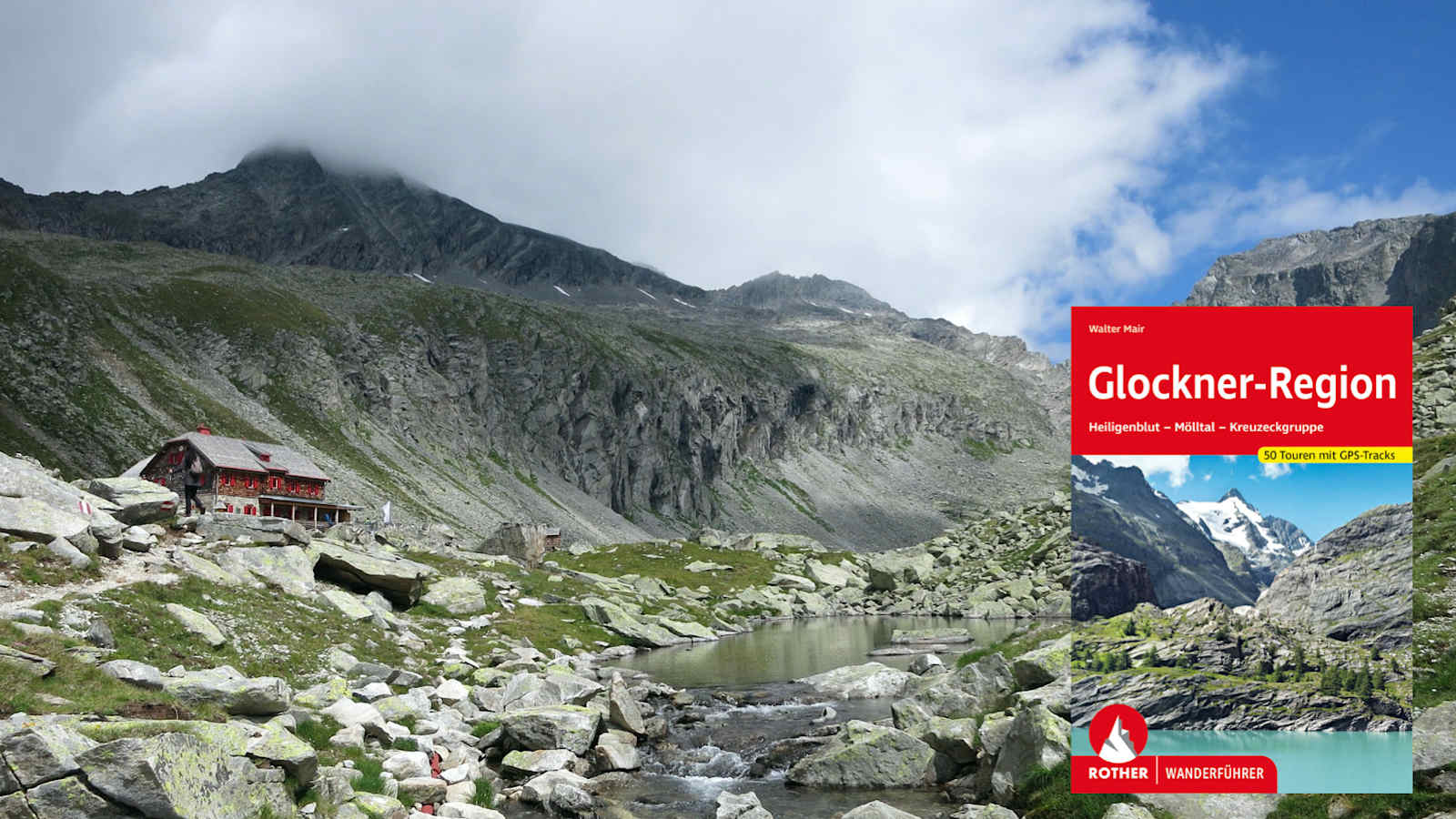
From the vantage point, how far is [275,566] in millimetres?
39125

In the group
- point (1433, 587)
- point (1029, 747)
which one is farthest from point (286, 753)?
point (1433, 587)

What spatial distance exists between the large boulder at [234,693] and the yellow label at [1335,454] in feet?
72.5

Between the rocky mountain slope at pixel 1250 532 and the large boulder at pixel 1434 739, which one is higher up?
the rocky mountain slope at pixel 1250 532

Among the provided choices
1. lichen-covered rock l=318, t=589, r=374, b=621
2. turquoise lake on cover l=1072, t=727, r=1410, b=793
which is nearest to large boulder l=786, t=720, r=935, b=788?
turquoise lake on cover l=1072, t=727, r=1410, b=793

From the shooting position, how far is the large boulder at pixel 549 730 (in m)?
25.8

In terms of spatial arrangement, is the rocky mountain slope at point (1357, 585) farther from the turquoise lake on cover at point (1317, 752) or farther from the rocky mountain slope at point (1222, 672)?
the turquoise lake on cover at point (1317, 752)

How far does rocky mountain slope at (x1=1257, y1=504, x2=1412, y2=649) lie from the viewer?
1319cm

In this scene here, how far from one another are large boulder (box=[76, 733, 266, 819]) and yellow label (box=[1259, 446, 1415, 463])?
18.4m

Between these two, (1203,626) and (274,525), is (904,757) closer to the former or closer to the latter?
(1203,626)

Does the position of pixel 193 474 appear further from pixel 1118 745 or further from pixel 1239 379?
pixel 1239 379

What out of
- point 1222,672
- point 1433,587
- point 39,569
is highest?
point 1433,587

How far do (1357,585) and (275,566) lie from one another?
41957 millimetres

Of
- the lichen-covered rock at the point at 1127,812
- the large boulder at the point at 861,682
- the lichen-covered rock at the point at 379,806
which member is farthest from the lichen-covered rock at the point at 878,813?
the large boulder at the point at 861,682

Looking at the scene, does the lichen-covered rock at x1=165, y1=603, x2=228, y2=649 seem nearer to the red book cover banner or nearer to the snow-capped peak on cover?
the red book cover banner
